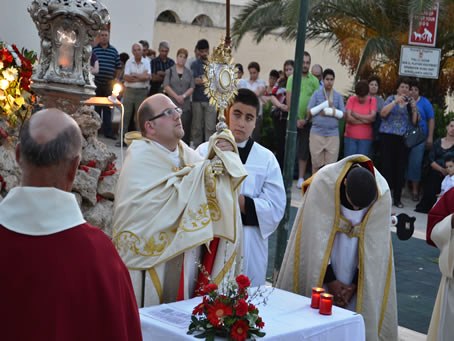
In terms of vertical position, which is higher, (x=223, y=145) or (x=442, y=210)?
(x=223, y=145)

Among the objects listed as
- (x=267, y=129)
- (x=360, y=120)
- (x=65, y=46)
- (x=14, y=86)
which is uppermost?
(x=65, y=46)

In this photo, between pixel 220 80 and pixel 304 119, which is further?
pixel 304 119

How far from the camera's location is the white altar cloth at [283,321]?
14.9 ft

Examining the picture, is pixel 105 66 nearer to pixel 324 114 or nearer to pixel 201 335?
pixel 324 114

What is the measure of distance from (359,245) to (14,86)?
3.15 meters

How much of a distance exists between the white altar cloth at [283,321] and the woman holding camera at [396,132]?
860 cm

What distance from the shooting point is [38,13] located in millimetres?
5660

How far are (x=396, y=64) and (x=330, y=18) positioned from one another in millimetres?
1629

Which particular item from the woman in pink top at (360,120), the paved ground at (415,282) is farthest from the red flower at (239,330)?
the woman in pink top at (360,120)

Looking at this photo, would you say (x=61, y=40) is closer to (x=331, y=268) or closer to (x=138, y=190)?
(x=138, y=190)

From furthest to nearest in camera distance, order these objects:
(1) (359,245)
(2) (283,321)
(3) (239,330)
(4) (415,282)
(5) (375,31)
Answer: (5) (375,31), (4) (415,282), (1) (359,245), (2) (283,321), (3) (239,330)

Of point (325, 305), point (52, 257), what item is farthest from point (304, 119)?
point (52, 257)

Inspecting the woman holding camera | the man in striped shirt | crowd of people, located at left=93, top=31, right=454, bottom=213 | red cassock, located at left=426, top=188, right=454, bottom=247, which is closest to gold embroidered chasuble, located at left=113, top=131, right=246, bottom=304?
red cassock, located at left=426, top=188, right=454, bottom=247

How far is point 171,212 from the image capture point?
17.5 ft
